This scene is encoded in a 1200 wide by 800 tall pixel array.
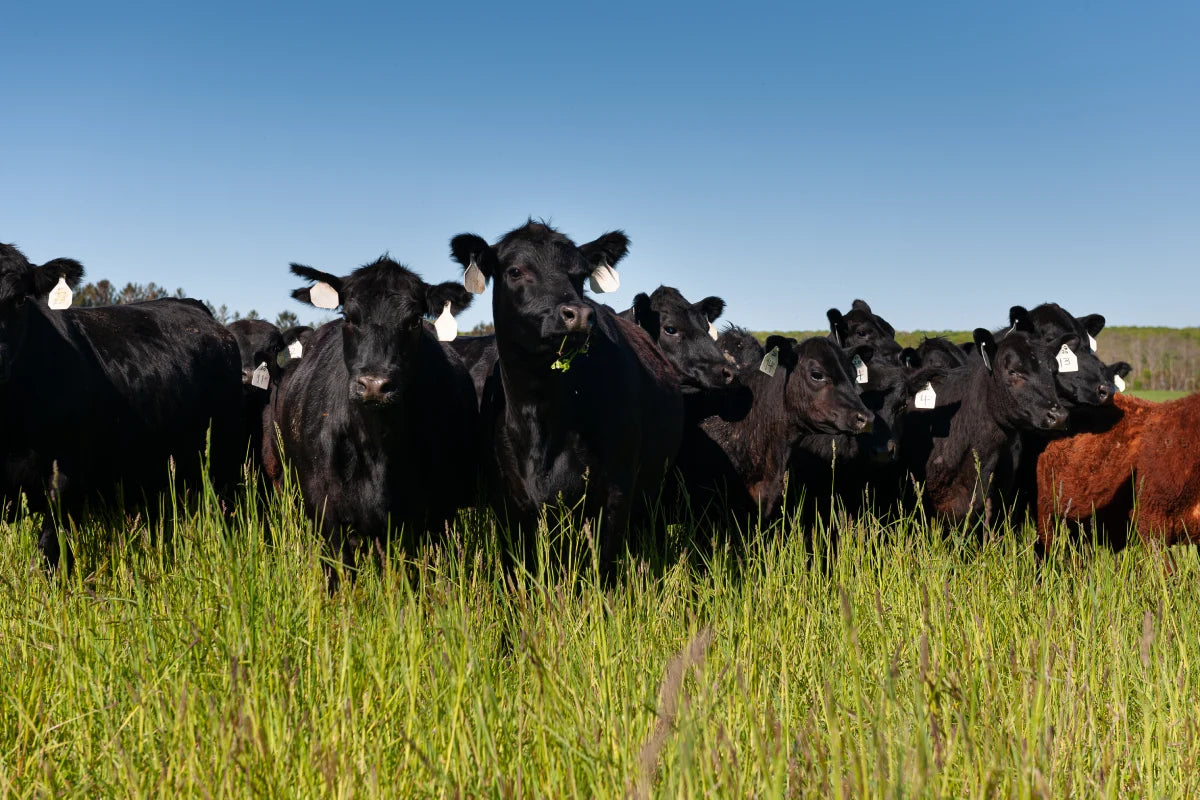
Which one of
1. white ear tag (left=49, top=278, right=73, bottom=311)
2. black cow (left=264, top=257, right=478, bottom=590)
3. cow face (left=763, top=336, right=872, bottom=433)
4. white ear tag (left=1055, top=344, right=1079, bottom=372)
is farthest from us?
white ear tag (left=1055, top=344, right=1079, bottom=372)

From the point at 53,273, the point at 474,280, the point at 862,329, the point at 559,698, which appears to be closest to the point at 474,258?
the point at 474,280

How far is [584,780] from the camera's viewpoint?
9.09ft

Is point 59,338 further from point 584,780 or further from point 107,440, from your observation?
point 584,780

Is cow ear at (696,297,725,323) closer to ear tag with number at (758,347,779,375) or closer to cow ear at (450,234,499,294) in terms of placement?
ear tag with number at (758,347,779,375)

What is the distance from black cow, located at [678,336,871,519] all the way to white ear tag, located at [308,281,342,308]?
11.0 ft

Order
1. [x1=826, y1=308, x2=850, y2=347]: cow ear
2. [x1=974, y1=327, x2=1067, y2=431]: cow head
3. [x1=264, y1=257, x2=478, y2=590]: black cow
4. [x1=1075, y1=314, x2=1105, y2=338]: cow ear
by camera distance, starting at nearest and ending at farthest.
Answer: [x1=264, y1=257, x2=478, y2=590]: black cow < [x1=974, y1=327, x2=1067, y2=431]: cow head < [x1=1075, y1=314, x2=1105, y2=338]: cow ear < [x1=826, y1=308, x2=850, y2=347]: cow ear

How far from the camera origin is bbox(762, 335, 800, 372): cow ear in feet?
25.8

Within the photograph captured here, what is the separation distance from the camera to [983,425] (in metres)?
8.09

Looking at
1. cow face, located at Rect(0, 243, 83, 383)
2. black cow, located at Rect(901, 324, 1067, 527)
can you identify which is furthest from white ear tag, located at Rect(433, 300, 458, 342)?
black cow, located at Rect(901, 324, 1067, 527)

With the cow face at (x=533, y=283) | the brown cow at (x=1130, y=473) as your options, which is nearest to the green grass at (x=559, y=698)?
the cow face at (x=533, y=283)

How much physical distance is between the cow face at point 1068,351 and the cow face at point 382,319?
5.05m

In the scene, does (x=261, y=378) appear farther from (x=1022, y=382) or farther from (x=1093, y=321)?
(x=1093, y=321)

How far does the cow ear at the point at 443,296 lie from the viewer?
5.61m

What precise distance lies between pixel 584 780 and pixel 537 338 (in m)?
2.80
